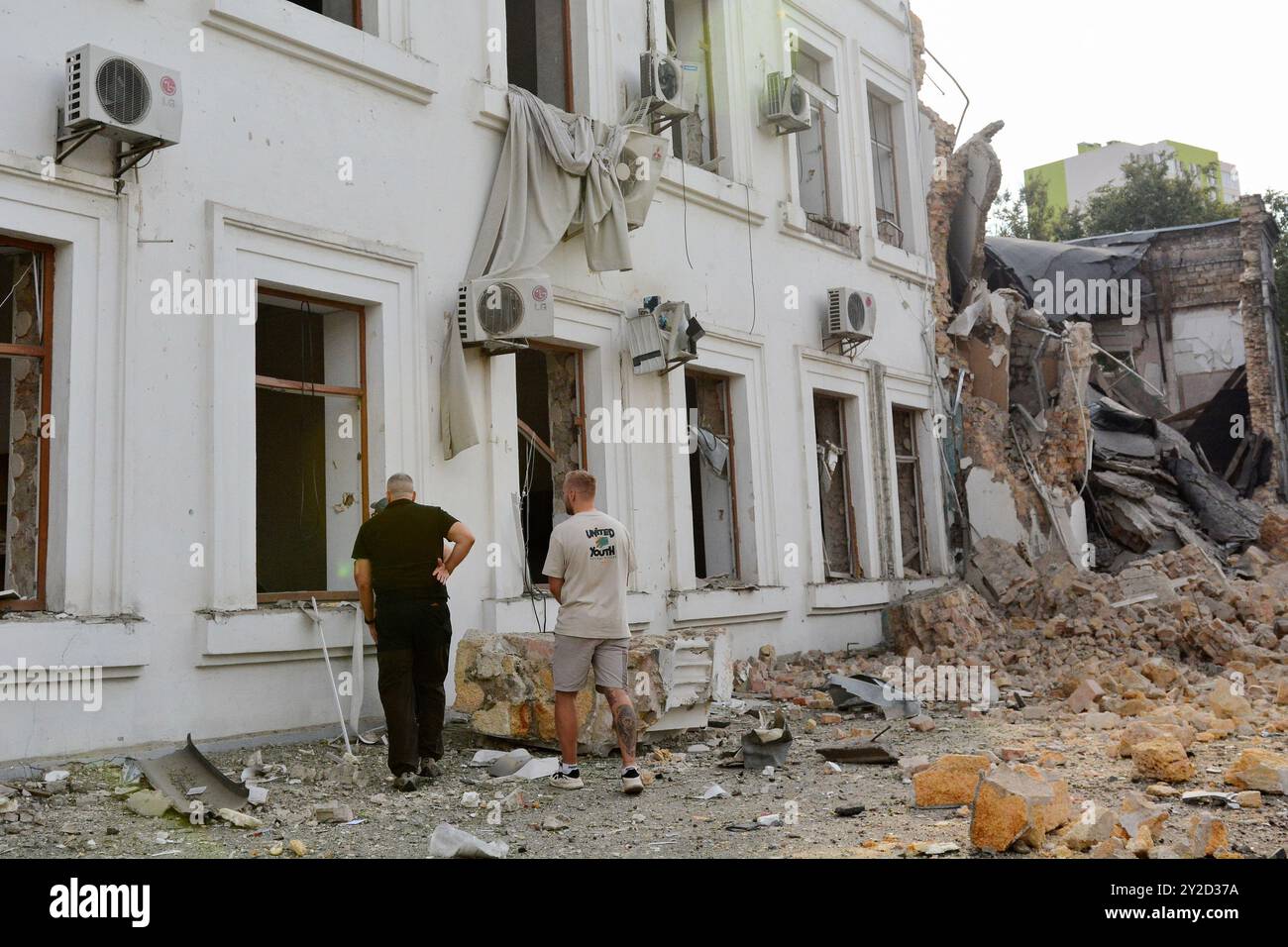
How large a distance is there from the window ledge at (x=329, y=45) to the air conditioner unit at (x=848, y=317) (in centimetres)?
559

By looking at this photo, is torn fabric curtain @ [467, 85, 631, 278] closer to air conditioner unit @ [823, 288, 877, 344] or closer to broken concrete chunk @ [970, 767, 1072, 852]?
air conditioner unit @ [823, 288, 877, 344]

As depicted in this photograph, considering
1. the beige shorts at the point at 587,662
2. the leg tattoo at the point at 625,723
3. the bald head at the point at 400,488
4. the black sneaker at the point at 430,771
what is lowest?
the black sneaker at the point at 430,771

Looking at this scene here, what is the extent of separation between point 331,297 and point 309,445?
4.58 ft

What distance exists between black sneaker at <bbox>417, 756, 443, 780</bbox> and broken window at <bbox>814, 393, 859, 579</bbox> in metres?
7.22

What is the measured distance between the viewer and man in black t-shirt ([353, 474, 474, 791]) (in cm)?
659

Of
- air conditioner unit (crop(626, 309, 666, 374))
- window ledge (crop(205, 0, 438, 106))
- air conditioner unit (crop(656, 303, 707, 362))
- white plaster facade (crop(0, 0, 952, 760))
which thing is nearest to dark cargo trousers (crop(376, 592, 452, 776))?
white plaster facade (crop(0, 0, 952, 760))

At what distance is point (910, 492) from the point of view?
14914 millimetres

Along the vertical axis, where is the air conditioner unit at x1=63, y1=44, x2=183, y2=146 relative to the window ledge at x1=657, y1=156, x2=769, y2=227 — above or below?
below

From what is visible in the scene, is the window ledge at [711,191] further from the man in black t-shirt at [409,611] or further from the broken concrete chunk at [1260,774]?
the broken concrete chunk at [1260,774]

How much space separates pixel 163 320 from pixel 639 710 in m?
3.70

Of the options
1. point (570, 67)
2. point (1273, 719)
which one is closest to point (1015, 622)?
point (1273, 719)

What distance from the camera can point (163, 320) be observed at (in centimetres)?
708

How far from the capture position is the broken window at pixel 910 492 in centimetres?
1474

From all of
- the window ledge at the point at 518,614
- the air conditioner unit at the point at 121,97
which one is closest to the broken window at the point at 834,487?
A: the window ledge at the point at 518,614
